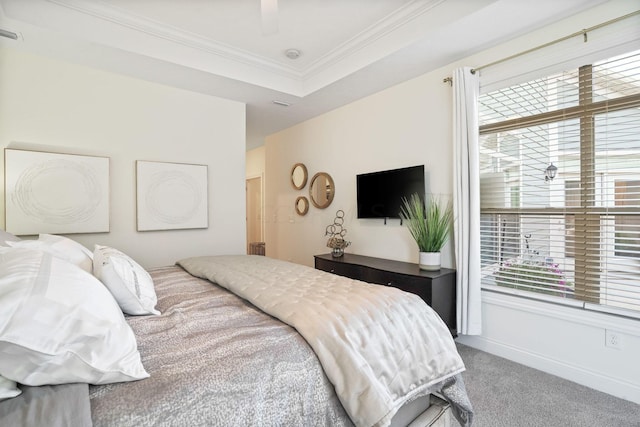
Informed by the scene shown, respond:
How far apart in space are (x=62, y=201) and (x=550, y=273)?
411cm

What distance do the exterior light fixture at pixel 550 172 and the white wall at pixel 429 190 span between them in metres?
0.74

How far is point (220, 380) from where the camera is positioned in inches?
32.9

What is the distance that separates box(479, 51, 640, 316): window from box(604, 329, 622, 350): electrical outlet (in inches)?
6.6

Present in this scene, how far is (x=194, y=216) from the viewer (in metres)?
3.41

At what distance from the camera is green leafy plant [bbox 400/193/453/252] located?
270cm

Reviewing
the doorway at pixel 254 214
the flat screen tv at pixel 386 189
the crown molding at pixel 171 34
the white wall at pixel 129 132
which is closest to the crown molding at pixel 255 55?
the crown molding at pixel 171 34

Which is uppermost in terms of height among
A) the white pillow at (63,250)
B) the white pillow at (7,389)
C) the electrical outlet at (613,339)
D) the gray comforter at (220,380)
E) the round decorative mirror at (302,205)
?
the round decorative mirror at (302,205)

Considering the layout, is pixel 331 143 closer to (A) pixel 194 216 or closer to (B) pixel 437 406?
(A) pixel 194 216

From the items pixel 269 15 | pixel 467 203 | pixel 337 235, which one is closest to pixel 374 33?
pixel 269 15

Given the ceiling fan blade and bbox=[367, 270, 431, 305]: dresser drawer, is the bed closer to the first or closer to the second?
bbox=[367, 270, 431, 305]: dresser drawer

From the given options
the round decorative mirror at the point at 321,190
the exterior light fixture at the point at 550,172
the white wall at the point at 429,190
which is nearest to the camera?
the white wall at the point at 429,190

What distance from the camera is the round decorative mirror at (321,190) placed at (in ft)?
13.8

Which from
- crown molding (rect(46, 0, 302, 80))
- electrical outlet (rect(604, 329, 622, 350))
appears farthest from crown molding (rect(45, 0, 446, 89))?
electrical outlet (rect(604, 329, 622, 350))

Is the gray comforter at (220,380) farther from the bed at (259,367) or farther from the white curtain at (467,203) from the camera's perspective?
the white curtain at (467,203)
